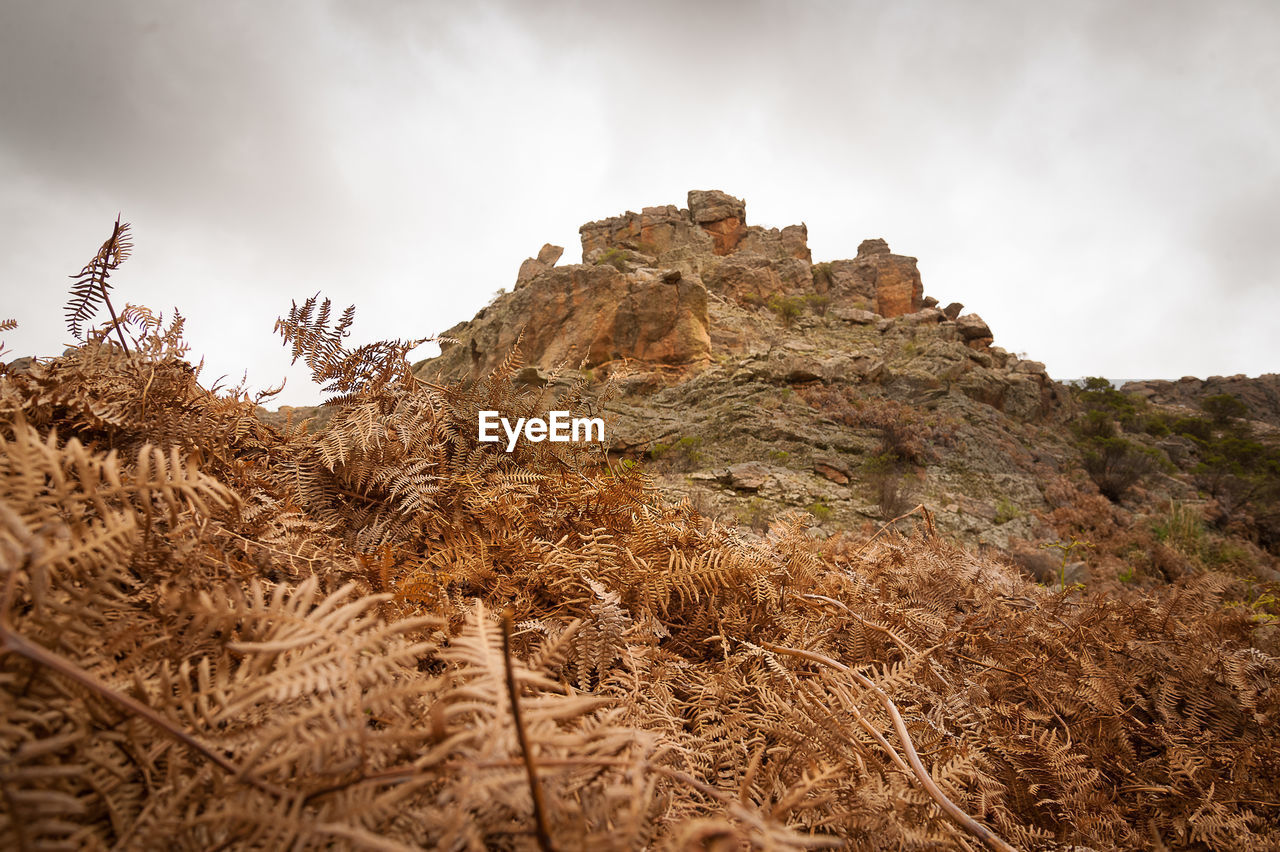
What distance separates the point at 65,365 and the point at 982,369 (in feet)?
57.5

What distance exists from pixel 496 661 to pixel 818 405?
11288mm

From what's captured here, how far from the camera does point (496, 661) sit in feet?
1.19

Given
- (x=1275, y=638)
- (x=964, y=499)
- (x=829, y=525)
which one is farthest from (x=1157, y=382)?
(x=1275, y=638)

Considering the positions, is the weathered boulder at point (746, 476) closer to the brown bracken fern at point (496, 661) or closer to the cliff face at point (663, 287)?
the cliff face at point (663, 287)

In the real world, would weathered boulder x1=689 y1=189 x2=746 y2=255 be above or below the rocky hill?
above

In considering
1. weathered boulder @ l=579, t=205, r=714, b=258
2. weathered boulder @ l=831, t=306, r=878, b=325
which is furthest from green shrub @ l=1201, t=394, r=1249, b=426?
weathered boulder @ l=579, t=205, r=714, b=258

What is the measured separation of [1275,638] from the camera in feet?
3.53

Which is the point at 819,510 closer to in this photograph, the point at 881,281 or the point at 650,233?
the point at 650,233

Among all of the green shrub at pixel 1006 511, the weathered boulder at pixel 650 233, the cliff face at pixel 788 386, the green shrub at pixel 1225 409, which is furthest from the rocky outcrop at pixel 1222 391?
the green shrub at pixel 1006 511

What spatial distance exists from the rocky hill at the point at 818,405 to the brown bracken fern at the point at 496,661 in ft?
1.27

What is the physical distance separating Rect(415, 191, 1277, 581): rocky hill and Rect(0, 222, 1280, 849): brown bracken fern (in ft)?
1.27

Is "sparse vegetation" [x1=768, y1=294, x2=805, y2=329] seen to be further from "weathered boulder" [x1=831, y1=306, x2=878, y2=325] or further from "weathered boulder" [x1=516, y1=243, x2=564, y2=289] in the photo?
"weathered boulder" [x1=516, y1=243, x2=564, y2=289]

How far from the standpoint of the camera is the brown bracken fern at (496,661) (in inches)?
12.1

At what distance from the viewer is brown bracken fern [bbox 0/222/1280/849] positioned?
1.01 ft
